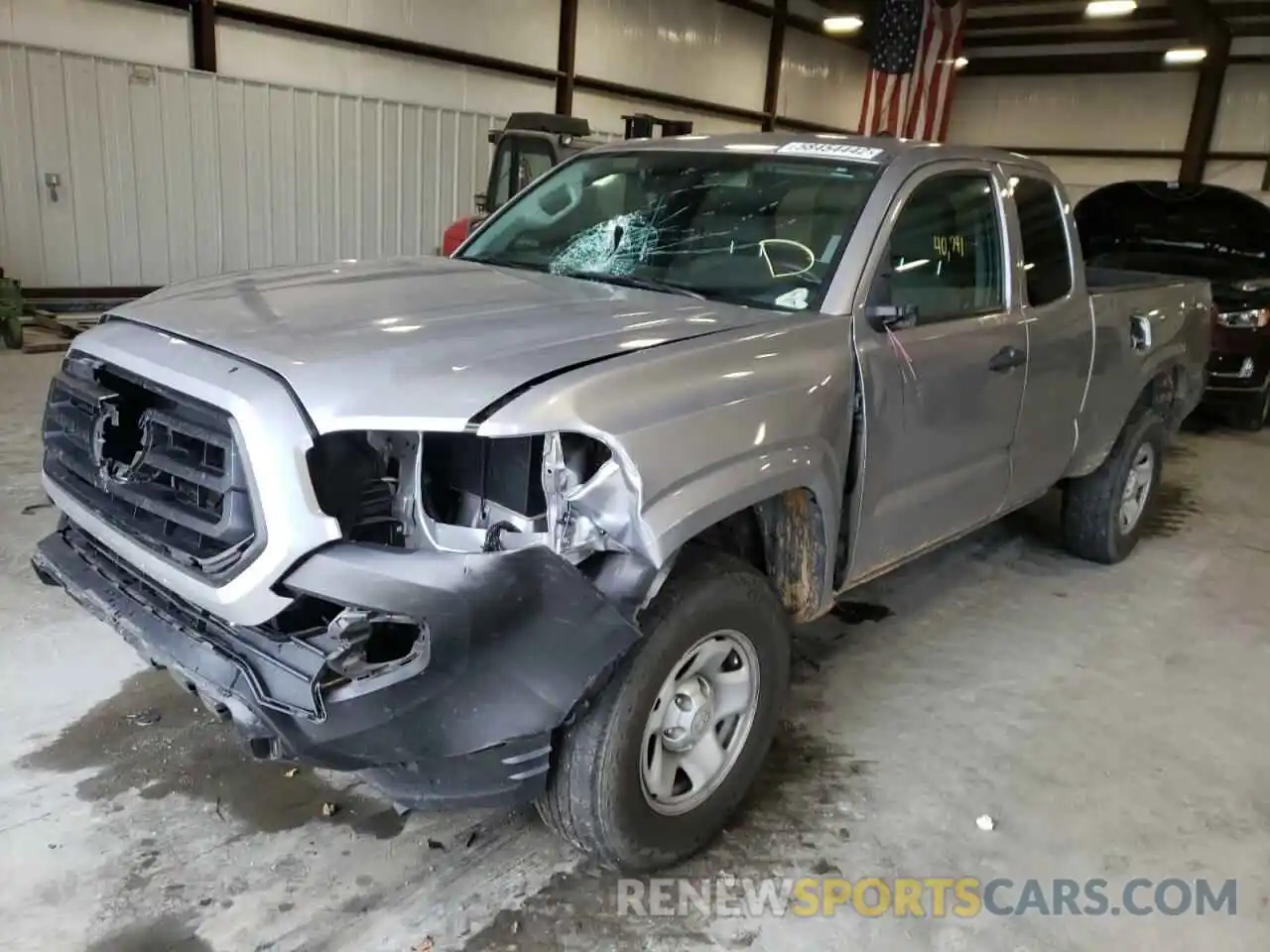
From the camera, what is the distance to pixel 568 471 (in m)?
2.11

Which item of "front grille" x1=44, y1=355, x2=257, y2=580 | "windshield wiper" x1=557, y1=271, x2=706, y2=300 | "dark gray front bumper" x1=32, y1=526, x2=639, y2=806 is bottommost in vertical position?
"dark gray front bumper" x1=32, y1=526, x2=639, y2=806

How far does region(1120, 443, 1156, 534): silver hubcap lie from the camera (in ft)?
16.3

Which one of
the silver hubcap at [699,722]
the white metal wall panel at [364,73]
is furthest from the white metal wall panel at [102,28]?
the silver hubcap at [699,722]

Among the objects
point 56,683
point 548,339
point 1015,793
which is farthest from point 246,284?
point 1015,793

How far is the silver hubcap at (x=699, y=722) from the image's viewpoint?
2.46 m

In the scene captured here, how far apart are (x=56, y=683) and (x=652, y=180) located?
2.55 meters

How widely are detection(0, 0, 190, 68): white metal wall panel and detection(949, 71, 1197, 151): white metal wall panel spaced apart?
16.0 m

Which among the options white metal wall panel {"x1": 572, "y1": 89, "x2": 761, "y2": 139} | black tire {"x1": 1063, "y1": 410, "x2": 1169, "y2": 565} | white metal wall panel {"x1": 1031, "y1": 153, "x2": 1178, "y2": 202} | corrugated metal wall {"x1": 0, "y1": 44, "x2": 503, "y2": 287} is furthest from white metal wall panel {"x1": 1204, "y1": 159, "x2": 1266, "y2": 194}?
black tire {"x1": 1063, "y1": 410, "x2": 1169, "y2": 565}

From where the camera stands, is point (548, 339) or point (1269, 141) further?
point (1269, 141)

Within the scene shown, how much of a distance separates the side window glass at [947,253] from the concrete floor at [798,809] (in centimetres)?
137

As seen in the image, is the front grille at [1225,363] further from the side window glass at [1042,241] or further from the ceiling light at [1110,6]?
the ceiling light at [1110,6]

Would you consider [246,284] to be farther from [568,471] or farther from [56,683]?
[56,683]

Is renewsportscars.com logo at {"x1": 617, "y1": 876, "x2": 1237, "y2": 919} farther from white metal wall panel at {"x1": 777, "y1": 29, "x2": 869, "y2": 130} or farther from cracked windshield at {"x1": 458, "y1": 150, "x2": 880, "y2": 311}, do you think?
white metal wall panel at {"x1": 777, "y1": 29, "x2": 869, "y2": 130}

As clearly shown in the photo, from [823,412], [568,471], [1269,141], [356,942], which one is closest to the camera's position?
[568,471]
